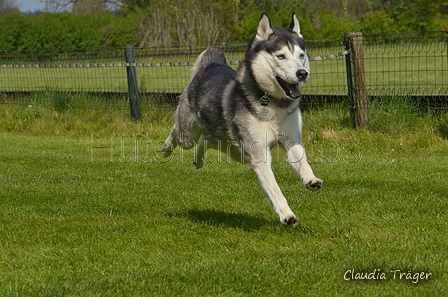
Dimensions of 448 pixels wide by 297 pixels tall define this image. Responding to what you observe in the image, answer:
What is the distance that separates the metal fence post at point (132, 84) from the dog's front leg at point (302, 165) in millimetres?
6617

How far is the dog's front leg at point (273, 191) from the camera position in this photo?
13.0 feet

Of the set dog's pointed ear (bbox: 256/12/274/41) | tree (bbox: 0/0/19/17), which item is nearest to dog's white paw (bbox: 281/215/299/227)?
dog's pointed ear (bbox: 256/12/274/41)

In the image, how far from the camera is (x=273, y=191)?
416cm

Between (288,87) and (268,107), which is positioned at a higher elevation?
(288,87)

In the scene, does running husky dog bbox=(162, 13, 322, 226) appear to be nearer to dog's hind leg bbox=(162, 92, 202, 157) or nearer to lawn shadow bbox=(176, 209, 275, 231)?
lawn shadow bbox=(176, 209, 275, 231)

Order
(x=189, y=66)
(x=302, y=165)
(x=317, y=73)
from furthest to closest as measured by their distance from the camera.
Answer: (x=189, y=66) < (x=317, y=73) < (x=302, y=165)

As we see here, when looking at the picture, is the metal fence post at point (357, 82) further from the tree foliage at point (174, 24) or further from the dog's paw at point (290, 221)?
the tree foliage at point (174, 24)

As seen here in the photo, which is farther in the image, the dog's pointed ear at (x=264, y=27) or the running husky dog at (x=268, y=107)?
the dog's pointed ear at (x=264, y=27)

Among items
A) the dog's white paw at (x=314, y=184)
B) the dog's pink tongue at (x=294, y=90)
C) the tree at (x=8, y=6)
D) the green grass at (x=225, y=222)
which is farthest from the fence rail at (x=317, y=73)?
the tree at (x=8, y=6)

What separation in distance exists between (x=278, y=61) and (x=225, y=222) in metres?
1.32

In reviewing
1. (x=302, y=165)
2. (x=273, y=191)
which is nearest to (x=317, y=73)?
(x=302, y=165)

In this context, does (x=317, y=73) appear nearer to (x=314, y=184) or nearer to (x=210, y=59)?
(x=210, y=59)

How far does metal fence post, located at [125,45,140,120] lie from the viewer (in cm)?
1071

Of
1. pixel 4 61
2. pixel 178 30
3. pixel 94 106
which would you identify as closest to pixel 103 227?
pixel 94 106
